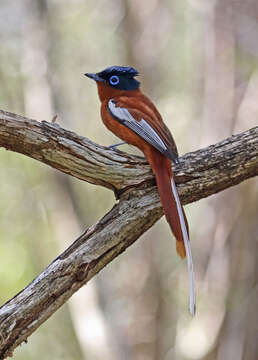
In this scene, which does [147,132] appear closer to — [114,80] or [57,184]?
[114,80]

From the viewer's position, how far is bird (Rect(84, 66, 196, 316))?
3.94m

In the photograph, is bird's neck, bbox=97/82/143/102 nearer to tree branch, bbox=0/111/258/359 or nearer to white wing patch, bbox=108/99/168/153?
white wing patch, bbox=108/99/168/153

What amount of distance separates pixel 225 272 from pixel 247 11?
3.53 meters

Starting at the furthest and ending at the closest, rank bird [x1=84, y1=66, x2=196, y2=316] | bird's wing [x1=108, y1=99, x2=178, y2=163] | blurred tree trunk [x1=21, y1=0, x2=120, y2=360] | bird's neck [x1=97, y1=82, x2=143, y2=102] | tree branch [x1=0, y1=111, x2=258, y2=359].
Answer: blurred tree trunk [x1=21, y1=0, x2=120, y2=360] < bird's neck [x1=97, y1=82, x2=143, y2=102] < bird's wing [x1=108, y1=99, x2=178, y2=163] < bird [x1=84, y1=66, x2=196, y2=316] < tree branch [x1=0, y1=111, x2=258, y2=359]

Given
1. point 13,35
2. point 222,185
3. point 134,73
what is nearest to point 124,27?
point 13,35

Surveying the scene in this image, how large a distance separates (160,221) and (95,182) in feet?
15.0

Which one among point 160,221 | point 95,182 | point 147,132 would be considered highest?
point 160,221

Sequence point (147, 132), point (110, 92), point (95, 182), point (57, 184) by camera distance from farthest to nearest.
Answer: point (57, 184)
point (110, 92)
point (147, 132)
point (95, 182)

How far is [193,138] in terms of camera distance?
8.81 metres

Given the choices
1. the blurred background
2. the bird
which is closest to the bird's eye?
the bird

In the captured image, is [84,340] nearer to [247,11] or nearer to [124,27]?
[124,27]

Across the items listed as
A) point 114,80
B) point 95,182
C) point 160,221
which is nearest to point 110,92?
point 114,80

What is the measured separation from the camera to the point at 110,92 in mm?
4953

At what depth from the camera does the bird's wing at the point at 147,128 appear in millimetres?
4094
